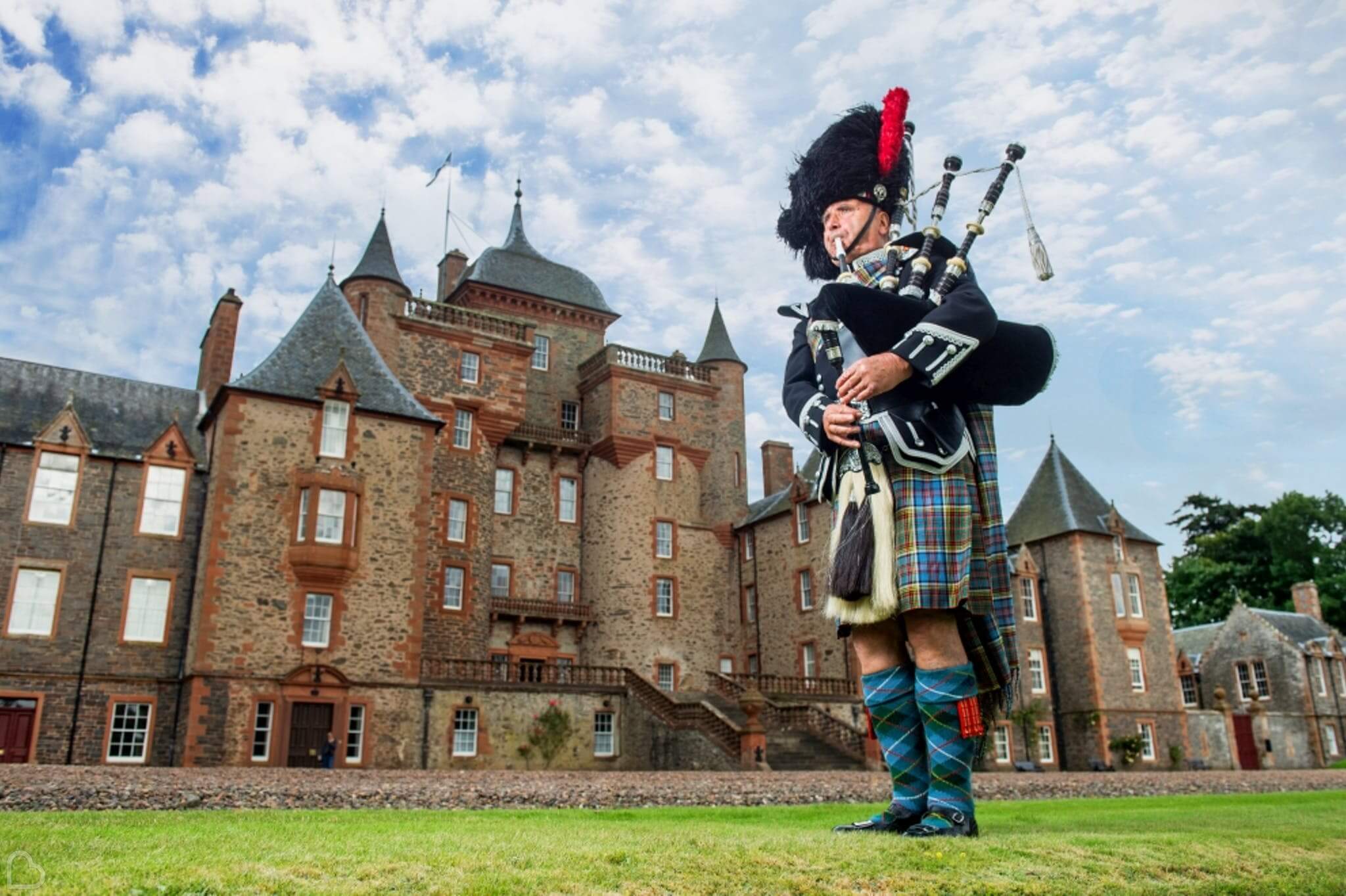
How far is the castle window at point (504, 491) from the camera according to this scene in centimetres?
3328

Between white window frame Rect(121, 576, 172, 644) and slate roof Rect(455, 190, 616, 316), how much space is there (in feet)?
51.3

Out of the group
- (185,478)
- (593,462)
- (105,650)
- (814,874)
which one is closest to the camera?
(814,874)

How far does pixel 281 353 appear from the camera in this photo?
2547 cm

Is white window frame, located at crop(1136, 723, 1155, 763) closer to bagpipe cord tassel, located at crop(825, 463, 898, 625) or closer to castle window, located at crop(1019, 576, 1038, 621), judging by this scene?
castle window, located at crop(1019, 576, 1038, 621)

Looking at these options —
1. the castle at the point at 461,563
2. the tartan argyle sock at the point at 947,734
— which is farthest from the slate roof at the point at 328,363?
the tartan argyle sock at the point at 947,734

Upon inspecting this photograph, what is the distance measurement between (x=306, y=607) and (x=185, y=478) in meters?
4.88

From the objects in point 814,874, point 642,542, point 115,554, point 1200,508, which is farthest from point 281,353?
point 1200,508

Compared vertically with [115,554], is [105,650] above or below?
below

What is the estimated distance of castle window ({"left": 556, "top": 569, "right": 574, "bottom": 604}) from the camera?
3366 cm

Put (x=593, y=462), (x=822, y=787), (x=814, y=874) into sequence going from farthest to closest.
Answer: (x=593, y=462)
(x=822, y=787)
(x=814, y=874)

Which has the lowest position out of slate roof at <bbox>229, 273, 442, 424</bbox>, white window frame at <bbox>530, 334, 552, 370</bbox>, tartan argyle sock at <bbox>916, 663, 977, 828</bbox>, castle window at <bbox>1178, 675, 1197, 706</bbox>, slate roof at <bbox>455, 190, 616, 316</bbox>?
tartan argyle sock at <bbox>916, 663, 977, 828</bbox>

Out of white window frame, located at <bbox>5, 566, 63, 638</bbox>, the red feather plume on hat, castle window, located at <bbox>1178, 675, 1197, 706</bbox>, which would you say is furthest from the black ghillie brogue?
castle window, located at <bbox>1178, 675, 1197, 706</bbox>

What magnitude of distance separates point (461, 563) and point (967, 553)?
2651 cm

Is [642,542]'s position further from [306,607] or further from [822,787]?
[822,787]
